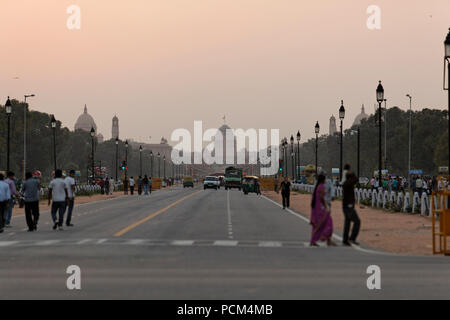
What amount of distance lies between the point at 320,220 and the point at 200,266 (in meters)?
5.68

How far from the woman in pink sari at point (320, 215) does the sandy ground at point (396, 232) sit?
1.36 meters

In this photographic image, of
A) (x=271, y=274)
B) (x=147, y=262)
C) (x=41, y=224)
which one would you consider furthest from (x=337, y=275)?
(x=41, y=224)

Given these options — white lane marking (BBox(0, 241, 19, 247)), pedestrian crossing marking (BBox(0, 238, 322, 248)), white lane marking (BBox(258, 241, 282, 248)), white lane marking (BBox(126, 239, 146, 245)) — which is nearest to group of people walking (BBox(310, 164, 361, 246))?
pedestrian crossing marking (BBox(0, 238, 322, 248))

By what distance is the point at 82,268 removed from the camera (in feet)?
51.9

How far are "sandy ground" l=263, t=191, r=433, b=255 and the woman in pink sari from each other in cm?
136

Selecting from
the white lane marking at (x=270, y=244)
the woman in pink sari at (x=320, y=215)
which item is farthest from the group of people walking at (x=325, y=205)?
the white lane marking at (x=270, y=244)

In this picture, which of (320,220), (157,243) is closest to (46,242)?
(157,243)

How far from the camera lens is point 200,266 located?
639 inches

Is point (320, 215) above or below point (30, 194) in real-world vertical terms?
below

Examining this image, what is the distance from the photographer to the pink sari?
2103 centimetres

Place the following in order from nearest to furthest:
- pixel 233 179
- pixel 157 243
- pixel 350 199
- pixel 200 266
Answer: pixel 200 266, pixel 350 199, pixel 157 243, pixel 233 179

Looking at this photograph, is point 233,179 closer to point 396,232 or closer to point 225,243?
point 396,232
